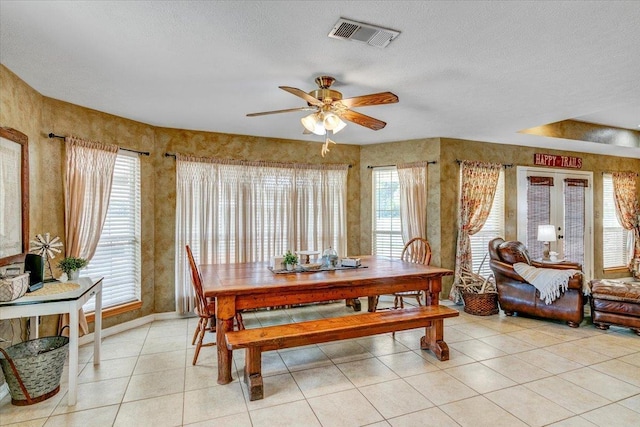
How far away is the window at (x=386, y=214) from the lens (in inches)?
205

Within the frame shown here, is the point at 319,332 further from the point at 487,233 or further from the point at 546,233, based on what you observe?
the point at 546,233

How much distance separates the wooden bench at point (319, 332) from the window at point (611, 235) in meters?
5.33

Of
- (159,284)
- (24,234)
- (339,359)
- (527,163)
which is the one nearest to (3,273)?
(24,234)

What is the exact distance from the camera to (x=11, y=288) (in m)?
2.22

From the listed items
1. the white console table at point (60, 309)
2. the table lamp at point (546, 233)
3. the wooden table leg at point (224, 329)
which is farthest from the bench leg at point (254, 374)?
the table lamp at point (546, 233)

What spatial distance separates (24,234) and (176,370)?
1.70 m

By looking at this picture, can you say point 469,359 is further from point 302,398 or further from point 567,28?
Answer: point 567,28

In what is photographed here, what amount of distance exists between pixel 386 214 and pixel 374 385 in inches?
119

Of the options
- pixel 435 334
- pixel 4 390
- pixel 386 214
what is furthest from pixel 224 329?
pixel 386 214

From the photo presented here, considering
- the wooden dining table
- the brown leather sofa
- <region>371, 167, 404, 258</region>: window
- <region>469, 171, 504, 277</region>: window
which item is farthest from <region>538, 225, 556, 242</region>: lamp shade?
the wooden dining table

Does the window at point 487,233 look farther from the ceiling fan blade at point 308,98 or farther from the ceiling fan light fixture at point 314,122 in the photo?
the ceiling fan blade at point 308,98

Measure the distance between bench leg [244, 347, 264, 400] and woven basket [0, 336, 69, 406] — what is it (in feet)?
4.51

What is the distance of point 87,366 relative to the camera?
2.97m

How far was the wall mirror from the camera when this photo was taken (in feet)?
8.20
